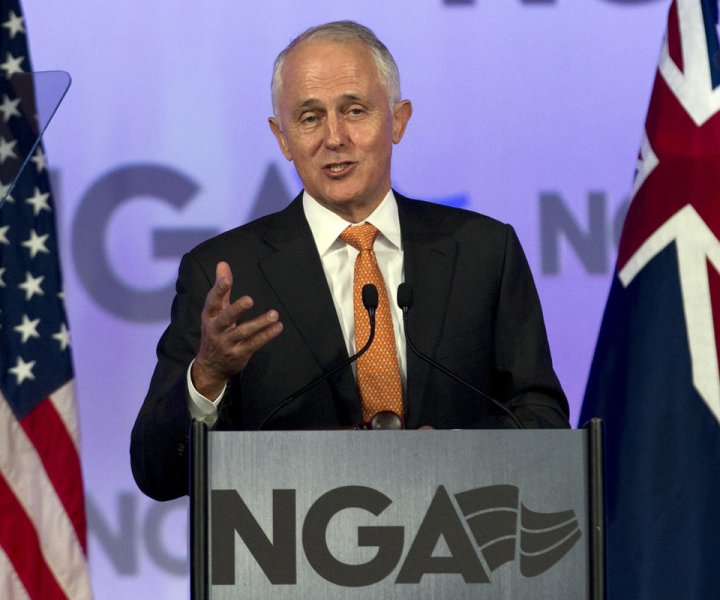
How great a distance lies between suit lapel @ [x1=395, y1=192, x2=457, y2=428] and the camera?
216 centimetres

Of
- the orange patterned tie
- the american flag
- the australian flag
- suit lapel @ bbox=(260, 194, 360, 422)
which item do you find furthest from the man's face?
the american flag

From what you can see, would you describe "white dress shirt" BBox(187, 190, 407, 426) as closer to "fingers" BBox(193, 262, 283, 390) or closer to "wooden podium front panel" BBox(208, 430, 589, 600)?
"fingers" BBox(193, 262, 283, 390)

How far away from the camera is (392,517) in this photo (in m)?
1.55

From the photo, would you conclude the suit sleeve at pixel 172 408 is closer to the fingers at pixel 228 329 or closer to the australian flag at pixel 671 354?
the fingers at pixel 228 329

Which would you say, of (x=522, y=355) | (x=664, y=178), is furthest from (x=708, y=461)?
(x=522, y=355)

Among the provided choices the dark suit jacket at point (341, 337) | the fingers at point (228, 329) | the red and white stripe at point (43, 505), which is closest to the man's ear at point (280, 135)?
the dark suit jacket at point (341, 337)

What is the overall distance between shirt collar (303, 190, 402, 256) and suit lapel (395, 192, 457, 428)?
0.02 metres

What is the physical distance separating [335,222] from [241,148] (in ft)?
5.05

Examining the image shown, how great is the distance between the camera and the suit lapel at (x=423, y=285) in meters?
2.16

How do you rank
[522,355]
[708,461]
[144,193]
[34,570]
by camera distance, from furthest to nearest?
[144,193] → [34,570] → [708,461] → [522,355]

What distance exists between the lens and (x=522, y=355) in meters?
2.25

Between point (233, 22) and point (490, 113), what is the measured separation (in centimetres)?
90

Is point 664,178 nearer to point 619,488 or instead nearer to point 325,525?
point 619,488

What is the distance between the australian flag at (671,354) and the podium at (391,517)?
4.94 feet
